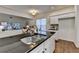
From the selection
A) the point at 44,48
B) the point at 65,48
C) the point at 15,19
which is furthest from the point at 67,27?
the point at 15,19

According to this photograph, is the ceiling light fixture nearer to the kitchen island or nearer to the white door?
the kitchen island

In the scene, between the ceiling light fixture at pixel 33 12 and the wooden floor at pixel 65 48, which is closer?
the ceiling light fixture at pixel 33 12

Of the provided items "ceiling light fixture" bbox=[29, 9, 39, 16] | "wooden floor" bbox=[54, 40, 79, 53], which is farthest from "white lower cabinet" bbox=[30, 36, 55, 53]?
"ceiling light fixture" bbox=[29, 9, 39, 16]

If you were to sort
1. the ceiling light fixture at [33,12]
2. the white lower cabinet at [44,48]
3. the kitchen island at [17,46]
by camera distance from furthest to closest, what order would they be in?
the ceiling light fixture at [33,12] → the white lower cabinet at [44,48] → the kitchen island at [17,46]

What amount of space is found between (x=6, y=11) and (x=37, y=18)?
0.52 meters

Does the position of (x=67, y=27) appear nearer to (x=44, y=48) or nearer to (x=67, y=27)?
(x=67, y=27)

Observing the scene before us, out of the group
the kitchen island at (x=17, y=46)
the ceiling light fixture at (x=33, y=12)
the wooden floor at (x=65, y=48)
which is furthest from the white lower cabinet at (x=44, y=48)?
the ceiling light fixture at (x=33, y=12)

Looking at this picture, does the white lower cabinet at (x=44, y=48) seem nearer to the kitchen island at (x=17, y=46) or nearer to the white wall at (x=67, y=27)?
the kitchen island at (x=17, y=46)

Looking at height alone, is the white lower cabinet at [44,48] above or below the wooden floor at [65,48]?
above

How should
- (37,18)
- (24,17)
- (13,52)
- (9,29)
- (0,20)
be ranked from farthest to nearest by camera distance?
(37,18) < (24,17) < (9,29) < (0,20) < (13,52)

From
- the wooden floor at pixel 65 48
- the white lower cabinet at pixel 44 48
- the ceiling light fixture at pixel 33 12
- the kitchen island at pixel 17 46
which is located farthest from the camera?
the wooden floor at pixel 65 48
